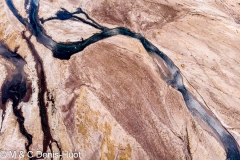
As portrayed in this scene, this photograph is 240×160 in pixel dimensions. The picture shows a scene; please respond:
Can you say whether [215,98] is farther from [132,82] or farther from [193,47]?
[132,82]

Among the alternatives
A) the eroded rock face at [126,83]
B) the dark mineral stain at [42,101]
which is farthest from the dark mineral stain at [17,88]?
the dark mineral stain at [42,101]

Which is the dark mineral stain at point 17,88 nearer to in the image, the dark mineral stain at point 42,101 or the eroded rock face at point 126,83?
the eroded rock face at point 126,83

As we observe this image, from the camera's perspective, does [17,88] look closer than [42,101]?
No

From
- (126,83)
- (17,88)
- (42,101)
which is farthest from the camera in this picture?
(17,88)

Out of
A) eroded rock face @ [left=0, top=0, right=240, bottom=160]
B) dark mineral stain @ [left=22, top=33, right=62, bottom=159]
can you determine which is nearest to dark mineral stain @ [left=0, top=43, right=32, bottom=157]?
eroded rock face @ [left=0, top=0, right=240, bottom=160]

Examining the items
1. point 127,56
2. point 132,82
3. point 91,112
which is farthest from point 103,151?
point 127,56

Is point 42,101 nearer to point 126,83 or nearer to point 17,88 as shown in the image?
point 17,88

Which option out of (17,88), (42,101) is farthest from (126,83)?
(17,88)

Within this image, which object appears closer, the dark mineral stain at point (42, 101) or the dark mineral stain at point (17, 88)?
the dark mineral stain at point (42, 101)
